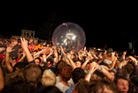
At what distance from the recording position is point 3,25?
58906mm

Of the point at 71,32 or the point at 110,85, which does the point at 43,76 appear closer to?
the point at 110,85

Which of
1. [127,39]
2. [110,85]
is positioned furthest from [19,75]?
[127,39]

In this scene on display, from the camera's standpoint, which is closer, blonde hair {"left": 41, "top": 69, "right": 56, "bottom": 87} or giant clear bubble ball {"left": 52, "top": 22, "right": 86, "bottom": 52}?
blonde hair {"left": 41, "top": 69, "right": 56, "bottom": 87}

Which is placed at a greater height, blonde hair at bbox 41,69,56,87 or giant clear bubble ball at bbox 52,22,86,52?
giant clear bubble ball at bbox 52,22,86,52

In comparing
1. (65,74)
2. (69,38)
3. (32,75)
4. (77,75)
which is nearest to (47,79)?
(32,75)

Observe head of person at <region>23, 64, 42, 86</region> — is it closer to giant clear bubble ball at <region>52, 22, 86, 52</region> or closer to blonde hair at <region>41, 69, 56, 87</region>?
blonde hair at <region>41, 69, 56, 87</region>

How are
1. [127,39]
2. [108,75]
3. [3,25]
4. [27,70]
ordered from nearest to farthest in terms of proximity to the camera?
[27,70], [108,75], [127,39], [3,25]

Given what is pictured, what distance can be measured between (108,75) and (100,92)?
2386mm

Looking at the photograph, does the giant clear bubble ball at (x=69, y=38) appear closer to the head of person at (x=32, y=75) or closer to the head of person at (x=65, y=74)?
the head of person at (x=65, y=74)

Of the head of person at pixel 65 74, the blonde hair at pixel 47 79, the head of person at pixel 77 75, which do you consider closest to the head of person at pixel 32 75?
the blonde hair at pixel 47 79

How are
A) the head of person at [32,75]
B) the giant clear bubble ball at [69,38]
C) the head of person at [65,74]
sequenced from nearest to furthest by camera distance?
the head of person at [32,75], the head of person at [65,74], the giant clear bubble ball at [69,38]

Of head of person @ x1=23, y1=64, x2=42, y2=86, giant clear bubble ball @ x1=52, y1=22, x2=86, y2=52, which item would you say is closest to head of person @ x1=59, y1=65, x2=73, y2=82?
head of person @ x1=23, y1=64, x2=42, y2=86

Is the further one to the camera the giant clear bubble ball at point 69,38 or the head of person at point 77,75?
the giant clear bubble ball at point 69,38

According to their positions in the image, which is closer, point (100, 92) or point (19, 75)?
point (100, 92)
